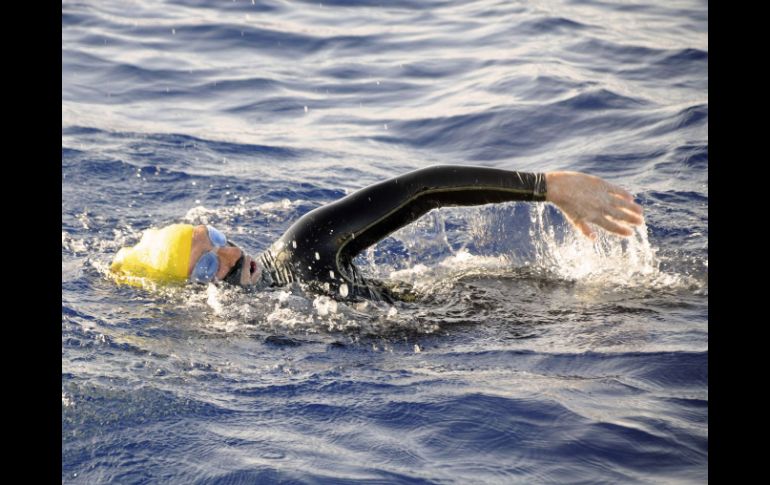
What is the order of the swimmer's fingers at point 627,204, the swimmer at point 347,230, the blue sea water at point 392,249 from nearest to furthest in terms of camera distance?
the blue sea water at point 392,249, the swimmer's fingers at point 627,204, the swimmer at point 347,230

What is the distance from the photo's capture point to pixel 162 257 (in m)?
5.15

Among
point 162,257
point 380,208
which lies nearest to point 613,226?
point 380,208

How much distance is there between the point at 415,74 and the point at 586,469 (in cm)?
821

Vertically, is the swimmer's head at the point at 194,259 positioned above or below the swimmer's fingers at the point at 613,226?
below

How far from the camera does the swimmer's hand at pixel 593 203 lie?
4.96 meters

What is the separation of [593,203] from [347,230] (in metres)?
1.34

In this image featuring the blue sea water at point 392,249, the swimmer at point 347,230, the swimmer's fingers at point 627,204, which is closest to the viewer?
the blue sea water at point 392,249

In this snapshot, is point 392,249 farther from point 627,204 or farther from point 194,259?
point 627,204

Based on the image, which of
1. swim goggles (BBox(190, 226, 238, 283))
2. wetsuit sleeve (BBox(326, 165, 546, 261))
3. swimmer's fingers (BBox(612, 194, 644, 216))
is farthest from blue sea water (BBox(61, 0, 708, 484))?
wetsuit sleeve (BBox(326, 165, 546, 261))

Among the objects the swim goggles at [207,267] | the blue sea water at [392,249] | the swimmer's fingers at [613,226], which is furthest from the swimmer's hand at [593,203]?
the swim goggles at [207,267]

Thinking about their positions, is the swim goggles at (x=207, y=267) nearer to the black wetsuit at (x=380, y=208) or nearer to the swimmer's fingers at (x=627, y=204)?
the black wetsuit at (x=380, y=208)

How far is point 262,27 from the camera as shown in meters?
12.8

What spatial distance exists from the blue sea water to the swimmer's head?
0.35 ft

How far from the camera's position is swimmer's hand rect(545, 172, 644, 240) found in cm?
496
